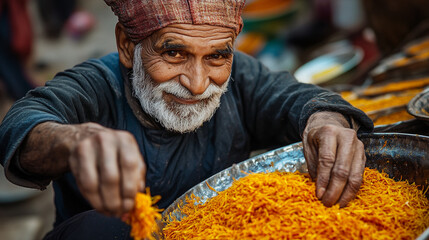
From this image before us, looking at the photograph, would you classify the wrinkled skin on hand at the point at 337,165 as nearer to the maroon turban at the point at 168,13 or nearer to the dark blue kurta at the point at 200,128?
the dark blue kurta at the point at 200,128

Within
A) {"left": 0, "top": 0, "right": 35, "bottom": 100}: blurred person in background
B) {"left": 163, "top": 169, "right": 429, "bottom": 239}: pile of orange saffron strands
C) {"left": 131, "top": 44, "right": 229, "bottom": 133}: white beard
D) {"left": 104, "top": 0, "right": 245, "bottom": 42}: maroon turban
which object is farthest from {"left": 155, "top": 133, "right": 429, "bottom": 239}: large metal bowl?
{"left": 0, "top": 0, "right": 35, "bottom": 100}: blurred person in background

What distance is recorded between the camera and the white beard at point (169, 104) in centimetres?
206

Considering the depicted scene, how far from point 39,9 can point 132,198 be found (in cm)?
1013

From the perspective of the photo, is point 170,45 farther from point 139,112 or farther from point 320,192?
point 320,192

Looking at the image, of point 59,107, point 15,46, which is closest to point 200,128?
point 59,107

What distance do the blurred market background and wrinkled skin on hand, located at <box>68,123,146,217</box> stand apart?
150 cm

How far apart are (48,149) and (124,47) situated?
2.98ft

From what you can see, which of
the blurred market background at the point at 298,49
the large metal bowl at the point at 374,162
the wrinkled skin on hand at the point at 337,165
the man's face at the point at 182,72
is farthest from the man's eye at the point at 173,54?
the blurred market background at the point at 298,49

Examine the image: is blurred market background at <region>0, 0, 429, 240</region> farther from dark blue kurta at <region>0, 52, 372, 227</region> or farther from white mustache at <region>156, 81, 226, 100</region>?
white mustache at <region>156, 81, 226, 100</region>

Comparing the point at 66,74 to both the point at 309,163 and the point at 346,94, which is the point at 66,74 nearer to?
the point at 309,163

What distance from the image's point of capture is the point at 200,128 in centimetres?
236

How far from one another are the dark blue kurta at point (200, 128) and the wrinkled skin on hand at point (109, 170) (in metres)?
0.66

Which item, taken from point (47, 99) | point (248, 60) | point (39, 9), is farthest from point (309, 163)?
point (39, 9)

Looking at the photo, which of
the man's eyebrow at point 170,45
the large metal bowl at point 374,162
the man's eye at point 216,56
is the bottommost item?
the large metal bowl at point 374,162
